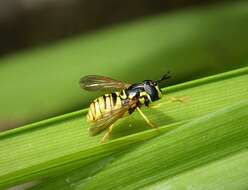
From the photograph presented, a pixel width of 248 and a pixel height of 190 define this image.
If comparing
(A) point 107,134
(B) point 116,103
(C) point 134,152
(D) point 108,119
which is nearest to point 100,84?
(B) point 116,103

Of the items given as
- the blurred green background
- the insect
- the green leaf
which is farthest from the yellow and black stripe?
the blurred green background

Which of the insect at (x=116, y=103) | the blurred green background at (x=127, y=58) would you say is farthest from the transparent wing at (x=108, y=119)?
the blurred green background at (x=127, y=58)

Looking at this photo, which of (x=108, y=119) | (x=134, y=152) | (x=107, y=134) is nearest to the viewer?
(x=134, y=152)

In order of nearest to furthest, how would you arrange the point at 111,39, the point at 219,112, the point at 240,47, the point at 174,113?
1. the point at 219,112
2. the point at 174,113
3. the point at 240,47
4. the point at 111,39

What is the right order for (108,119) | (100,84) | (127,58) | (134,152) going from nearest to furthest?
(134,152)
(108,119)
(100,84)
(127,58)

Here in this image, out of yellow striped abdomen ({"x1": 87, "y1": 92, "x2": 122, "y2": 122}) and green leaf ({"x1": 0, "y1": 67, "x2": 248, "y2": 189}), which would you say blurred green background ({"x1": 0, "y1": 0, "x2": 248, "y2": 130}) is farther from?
green leaf ({"x1": 0, "y1": 67, "x2": 248, "y2": 189})

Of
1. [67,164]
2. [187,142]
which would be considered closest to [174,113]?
[187,142]

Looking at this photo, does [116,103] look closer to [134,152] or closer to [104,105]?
[104,105]

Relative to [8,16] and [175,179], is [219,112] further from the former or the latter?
[8,16]
